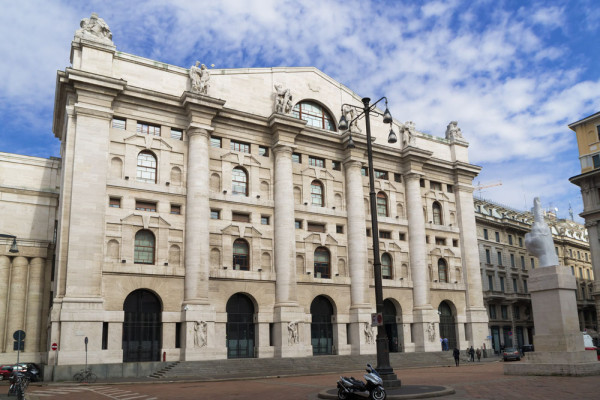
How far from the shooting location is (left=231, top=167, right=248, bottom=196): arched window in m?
45.2

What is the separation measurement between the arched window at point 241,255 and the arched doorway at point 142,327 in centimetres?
709

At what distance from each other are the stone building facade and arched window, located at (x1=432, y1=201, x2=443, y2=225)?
15.3 m

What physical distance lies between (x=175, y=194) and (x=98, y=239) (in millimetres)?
7029

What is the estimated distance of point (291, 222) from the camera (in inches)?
1794

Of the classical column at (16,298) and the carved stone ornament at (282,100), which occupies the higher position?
the carved stone ornament at (282,100)

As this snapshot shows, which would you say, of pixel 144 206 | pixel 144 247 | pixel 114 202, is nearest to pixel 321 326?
pixel 144 247

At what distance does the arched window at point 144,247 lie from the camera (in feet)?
129

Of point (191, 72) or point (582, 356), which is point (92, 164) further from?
point (582, 356)

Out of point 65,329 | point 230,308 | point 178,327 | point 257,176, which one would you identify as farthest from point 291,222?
point 65,329

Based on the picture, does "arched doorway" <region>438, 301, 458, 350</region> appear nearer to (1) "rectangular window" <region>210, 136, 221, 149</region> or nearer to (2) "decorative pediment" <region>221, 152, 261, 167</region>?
(2) "decorative pediment" <region>221, 152, 261, 167</region>

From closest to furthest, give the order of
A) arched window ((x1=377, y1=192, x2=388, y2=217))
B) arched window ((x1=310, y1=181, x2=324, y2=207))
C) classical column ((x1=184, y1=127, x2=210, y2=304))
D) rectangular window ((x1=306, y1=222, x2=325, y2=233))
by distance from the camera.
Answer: classical column ((x1=184, y1=127, x2=210, y2=304))
rectangular window ((x1=306, y1=222, x2=325, y2=233))
arched window ((x1=310, y1=181, x2=324, y2=207))
arched window ((x1=377, y1=192, x2=388, y2=217))

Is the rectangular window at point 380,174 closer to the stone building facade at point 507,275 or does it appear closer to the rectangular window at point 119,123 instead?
the stone building facade at point 507,275

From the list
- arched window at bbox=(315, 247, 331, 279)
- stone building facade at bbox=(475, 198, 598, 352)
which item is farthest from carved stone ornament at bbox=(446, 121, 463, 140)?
arched window at bbox=(315, 247, 331, 279)

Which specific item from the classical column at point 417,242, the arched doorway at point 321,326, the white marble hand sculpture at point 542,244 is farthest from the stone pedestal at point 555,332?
the classical column at point 417,242
